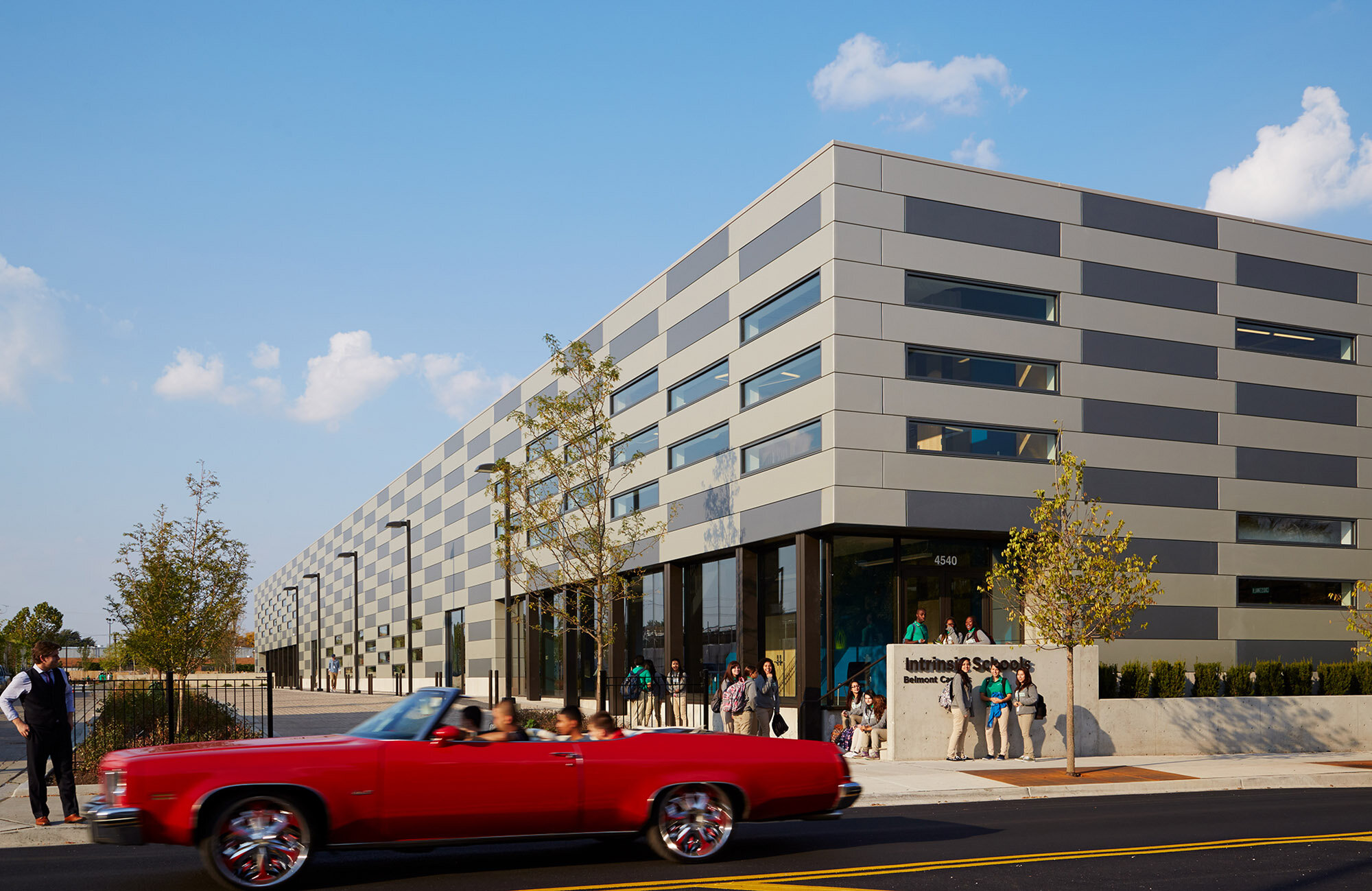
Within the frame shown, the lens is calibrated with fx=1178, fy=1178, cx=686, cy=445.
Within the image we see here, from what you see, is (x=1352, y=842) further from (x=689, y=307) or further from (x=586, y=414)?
(x=586, y=414)

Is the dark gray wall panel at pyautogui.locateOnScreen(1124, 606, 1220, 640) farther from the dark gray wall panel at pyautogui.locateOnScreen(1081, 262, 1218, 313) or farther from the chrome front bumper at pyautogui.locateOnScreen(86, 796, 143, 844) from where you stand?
the chrome front bumper at pyautogui.locateOnScreen(86, 796, 143, 844)

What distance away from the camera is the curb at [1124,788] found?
15625 mm

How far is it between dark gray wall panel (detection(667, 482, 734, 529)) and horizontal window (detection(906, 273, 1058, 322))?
6.58m

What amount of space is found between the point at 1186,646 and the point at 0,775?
77.4ft

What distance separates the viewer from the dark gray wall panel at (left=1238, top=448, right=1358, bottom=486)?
92.7 feet

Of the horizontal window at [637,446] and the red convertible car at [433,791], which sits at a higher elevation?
the horizontal window at [637,446]

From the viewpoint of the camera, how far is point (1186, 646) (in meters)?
26.8

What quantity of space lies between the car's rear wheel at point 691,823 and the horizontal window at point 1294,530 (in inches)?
878

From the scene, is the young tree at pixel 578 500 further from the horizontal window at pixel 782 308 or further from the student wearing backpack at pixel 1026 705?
the student wearing backpack at pixel 1026 705

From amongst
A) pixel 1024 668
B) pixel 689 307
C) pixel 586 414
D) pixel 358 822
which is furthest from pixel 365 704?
pixel 358 822

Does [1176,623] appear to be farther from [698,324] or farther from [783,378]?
[698,324]

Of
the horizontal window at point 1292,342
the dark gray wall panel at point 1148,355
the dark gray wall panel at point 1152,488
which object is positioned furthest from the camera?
the horizontal window at point 1292,342

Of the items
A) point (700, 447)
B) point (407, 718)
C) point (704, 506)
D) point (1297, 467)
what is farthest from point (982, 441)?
point (407, 718)

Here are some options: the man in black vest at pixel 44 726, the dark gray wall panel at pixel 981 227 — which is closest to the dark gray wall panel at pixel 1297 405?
the dark gray wall panel at pixel 981 227
